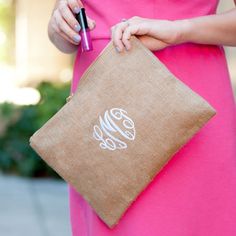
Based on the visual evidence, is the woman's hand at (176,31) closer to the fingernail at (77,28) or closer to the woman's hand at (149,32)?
the woman's hand at (149,32)

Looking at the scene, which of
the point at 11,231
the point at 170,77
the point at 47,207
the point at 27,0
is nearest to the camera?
the point at 170,77

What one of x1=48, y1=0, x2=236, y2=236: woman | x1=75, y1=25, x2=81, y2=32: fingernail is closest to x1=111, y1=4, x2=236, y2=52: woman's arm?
x1=48, y1=0, x2=236, y2=236: woman

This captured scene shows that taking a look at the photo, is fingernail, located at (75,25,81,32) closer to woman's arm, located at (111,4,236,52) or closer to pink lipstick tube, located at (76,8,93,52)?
pink lipstick tube, located at (76,8,93,52)

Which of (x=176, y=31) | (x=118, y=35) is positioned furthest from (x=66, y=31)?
(x=176, y=31)

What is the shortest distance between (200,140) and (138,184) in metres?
0.25

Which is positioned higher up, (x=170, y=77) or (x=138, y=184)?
(x=170, y=77)

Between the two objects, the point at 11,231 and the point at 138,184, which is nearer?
the point at 138,184

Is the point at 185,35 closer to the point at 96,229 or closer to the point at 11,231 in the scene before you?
the point at 96,229

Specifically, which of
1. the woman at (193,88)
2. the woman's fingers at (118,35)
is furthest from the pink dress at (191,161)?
the woman's fingers at (118,35)

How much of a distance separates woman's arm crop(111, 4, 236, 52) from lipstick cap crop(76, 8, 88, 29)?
0.09 m

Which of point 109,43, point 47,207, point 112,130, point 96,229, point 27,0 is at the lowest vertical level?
point 47,207

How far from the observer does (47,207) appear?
674 centimetres

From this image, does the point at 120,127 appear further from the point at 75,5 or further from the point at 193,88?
the point at 75,5

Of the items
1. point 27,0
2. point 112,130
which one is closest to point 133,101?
point 112,130
